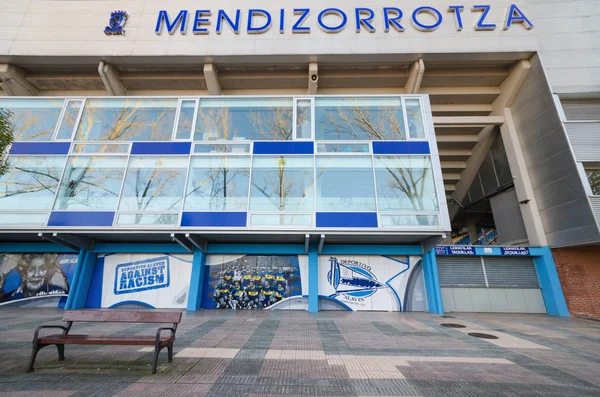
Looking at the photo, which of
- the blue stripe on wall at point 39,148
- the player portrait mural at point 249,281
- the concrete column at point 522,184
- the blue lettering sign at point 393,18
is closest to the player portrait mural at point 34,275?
the blue stripe on wall at point 39,148

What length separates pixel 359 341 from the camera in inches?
245

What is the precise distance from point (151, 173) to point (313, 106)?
749cm

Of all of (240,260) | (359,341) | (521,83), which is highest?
(521,83)

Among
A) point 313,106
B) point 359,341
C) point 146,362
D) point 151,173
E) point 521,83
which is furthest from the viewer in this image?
point 521,83

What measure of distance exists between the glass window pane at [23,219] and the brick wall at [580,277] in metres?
21.9

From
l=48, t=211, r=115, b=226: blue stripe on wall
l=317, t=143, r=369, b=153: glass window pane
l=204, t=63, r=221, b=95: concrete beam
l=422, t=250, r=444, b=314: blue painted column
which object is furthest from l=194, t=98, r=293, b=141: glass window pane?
l=422, t=250, r=444, b=314: blue painted column

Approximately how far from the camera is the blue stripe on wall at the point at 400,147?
10.5 meters

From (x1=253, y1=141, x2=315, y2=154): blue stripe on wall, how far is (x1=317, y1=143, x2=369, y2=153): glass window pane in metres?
0.43

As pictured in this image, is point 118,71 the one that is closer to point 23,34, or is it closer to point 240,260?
point 23,34

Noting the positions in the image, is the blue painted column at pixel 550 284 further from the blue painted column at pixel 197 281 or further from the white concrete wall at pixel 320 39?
the blue painted column at pixel 197 281

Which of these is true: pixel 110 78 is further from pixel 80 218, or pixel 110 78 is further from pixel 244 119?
pixel 244 119

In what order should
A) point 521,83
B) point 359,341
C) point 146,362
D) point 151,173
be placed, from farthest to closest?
point 521,83 < point 151,173 < point 359,341 < point 146,362

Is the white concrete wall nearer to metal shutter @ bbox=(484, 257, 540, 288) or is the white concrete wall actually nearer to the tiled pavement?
metal shutter @ bbox=(484, 257, 540, 288)

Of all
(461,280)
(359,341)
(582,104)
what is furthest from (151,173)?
(582,104)
